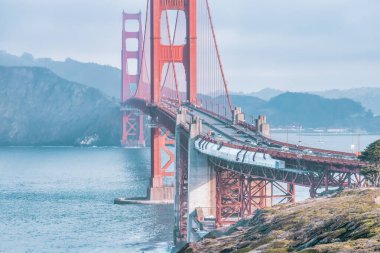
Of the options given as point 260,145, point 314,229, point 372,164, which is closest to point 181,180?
point 260,145

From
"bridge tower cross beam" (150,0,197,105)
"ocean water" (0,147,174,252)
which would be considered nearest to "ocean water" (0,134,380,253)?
"ocean water" (0,147,174,252)

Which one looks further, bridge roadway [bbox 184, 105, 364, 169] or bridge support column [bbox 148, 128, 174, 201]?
bridge support column [bbox 148, 128, 174, 201]

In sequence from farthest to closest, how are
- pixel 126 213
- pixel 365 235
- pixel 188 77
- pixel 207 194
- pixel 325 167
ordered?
1. pixel 188 77
2. pixel 126 213
3. pixel 207 194
4. pixel 325 167
5. pixel 365 235

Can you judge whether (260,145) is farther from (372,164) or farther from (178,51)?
(178,51)

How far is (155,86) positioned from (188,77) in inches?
164

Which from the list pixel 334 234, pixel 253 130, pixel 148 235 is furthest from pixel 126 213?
pixel 334 234

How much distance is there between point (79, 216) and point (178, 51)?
27.4m

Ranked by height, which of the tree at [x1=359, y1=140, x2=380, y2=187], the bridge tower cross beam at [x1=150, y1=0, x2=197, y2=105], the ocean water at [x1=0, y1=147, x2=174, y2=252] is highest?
the bridge tower cross beam at [x1=150, y1=0, x2=197, y2=105]

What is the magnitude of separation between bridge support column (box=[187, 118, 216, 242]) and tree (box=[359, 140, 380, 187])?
60.4ft

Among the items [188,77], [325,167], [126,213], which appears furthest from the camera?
[188,77]

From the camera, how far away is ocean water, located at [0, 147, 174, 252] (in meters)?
72.7

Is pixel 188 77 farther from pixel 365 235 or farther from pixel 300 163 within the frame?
pixel 365 235

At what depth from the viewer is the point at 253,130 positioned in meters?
75.5

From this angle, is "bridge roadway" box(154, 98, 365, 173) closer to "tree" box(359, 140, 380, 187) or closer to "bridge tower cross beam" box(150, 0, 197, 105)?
"tree" box(359, 140, 380, 187)
